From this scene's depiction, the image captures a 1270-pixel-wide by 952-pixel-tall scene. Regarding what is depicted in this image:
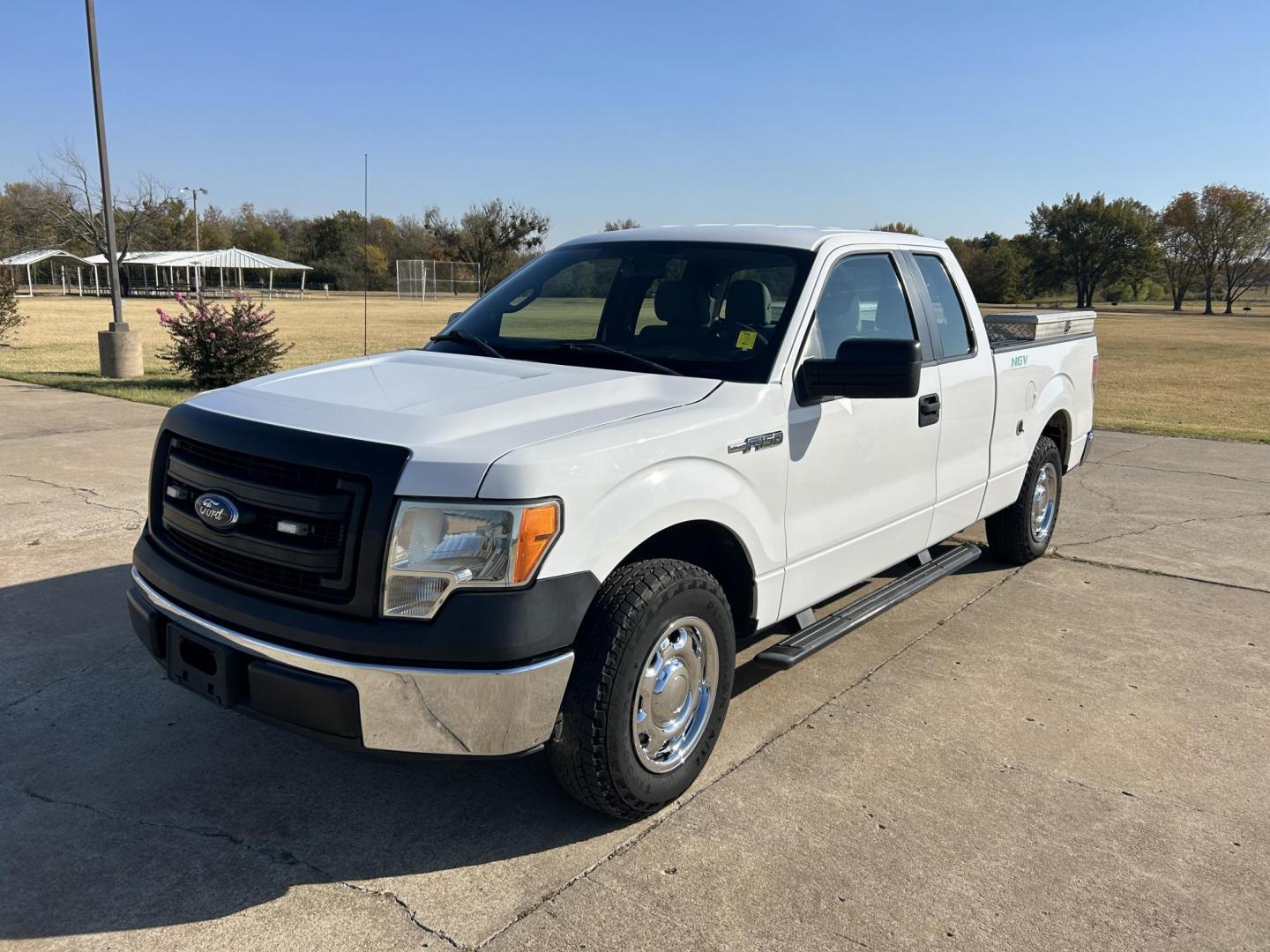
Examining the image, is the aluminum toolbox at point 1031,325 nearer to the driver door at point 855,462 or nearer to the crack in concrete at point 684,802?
the driver door at point 855,462

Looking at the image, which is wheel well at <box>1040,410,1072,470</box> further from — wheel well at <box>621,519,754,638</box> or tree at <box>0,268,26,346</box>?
tree at <box>0,268,26,346</box>

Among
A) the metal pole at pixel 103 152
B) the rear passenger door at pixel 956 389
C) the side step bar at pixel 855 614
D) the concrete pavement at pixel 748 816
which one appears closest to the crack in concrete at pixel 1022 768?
the concrete pavement at pixel 748 816

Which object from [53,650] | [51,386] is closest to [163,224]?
[51,386]

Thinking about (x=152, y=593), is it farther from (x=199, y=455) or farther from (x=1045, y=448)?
(x=1045, y=448)

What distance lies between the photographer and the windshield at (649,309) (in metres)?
3.84

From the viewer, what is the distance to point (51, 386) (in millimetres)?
14336

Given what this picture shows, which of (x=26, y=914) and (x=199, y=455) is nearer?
(x=26, y=914)

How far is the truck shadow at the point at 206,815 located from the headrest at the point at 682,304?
1796 mm

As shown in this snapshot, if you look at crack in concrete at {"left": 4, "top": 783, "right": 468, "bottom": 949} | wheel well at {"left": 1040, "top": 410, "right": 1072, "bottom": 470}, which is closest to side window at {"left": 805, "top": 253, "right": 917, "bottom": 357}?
wheel well at {"left": 1040, "top": 410, "right": 1072, "bottom": 470}

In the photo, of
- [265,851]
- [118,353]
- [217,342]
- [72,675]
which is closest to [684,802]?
[265,851]

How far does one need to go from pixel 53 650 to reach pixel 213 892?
7.30ft

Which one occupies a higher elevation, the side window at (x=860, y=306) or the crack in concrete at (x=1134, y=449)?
the side window at (x=860, y=306)

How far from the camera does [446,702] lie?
2725mm

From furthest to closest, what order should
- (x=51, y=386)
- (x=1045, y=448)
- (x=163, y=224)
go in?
(x=163, y=224) → (x=51, y=386) → (x=1045, y=448)
